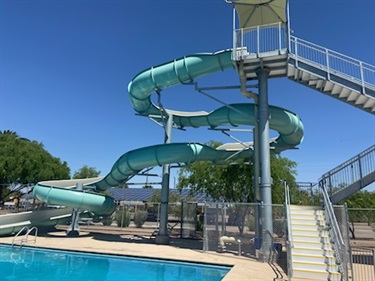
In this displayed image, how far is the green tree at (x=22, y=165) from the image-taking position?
27.4 m

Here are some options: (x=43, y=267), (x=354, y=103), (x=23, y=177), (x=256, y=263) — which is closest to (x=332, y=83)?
(x=354, y=103)

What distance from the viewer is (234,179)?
69.5 ft

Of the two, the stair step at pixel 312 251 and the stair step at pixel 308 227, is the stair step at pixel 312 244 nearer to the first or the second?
the stair step at pixel 312 251

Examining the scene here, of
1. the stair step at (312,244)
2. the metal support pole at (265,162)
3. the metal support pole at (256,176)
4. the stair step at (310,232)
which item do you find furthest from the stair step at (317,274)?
the metal support pole at (256,176)

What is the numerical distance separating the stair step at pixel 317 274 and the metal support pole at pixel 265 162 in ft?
7.38

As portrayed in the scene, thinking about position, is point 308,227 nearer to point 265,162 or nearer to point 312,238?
point 312,238

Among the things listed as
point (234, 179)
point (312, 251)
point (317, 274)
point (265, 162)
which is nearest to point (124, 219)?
point (234, 179)

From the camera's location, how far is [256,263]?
10.6 meters

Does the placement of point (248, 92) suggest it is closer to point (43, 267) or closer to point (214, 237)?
point (214, 237)

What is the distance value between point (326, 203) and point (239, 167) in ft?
35.5

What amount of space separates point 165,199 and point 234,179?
7128 mm

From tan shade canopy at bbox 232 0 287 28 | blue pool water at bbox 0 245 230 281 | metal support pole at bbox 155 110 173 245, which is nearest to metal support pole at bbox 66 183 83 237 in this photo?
blue pool water at bbox 0 245 230 281

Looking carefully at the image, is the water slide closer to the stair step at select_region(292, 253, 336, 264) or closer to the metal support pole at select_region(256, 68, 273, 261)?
the metal support pole at select_region(256, 68, 273, 261)

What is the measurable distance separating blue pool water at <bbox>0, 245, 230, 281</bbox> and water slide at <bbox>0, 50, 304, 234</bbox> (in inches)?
176
